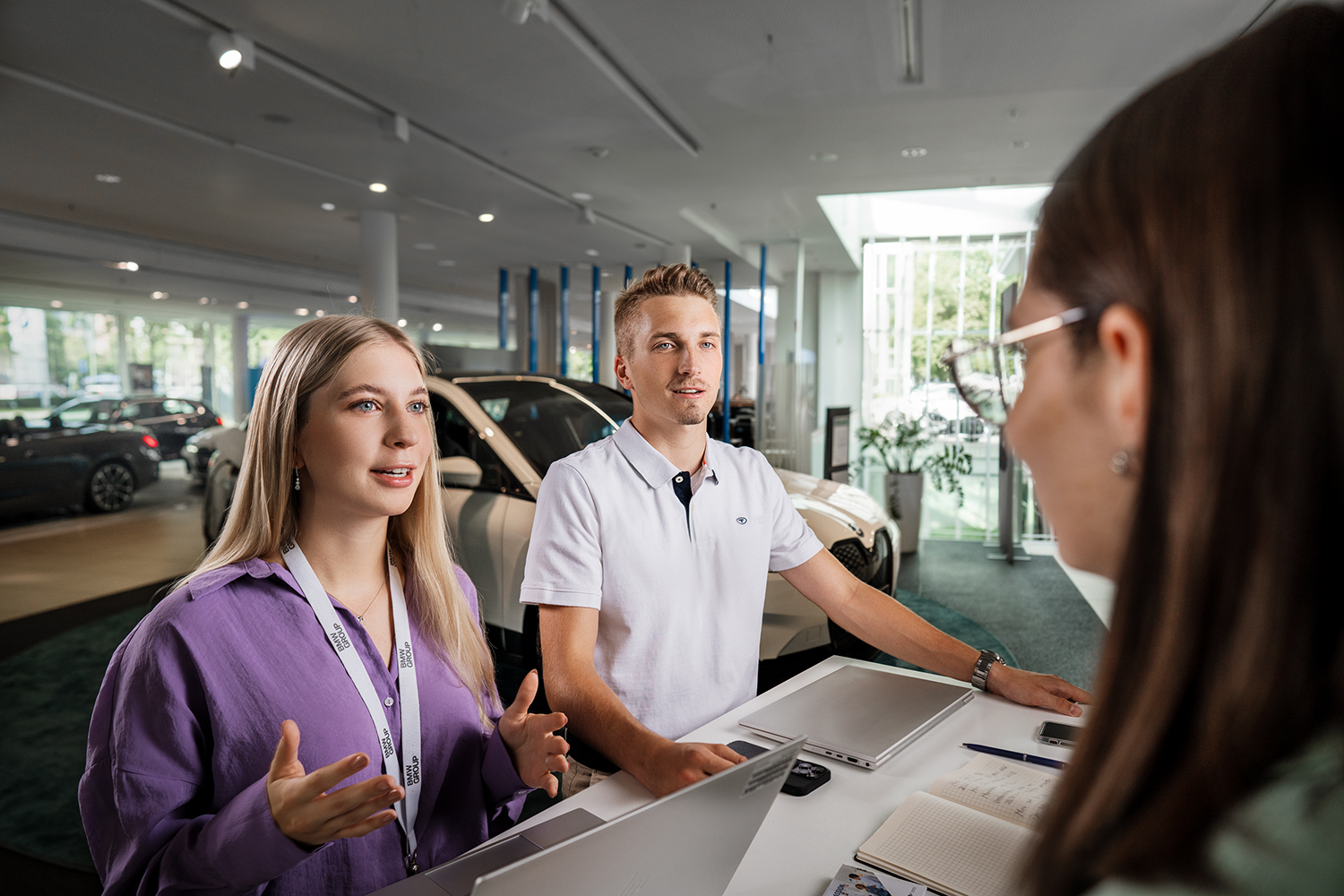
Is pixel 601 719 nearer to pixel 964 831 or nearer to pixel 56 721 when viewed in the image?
pixel 964 831

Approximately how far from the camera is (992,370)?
25.4 inches

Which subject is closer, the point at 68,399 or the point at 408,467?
the point at 408,467

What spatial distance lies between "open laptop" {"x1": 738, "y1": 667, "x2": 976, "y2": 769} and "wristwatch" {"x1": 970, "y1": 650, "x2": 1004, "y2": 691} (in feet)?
0.10

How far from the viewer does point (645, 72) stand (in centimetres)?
444

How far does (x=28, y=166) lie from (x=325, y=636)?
741cm

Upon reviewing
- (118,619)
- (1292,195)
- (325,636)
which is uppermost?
(1292,195)

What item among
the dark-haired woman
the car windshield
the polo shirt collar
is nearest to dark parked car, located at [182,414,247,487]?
the car windshield

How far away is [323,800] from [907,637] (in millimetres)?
1178

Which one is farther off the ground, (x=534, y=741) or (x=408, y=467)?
(x=408, y=467)

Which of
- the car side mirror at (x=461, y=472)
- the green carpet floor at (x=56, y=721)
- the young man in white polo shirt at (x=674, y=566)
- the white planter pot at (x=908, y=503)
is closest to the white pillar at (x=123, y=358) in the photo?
the green carpet floor at (x=56, y=721)

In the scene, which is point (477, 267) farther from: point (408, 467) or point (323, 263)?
point (408, 467)

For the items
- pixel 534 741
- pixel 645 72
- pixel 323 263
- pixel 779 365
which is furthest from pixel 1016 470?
pixel 323 263

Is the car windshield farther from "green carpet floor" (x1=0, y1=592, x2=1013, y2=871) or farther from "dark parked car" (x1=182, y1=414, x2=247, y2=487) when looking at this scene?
"dark parked car" (x1=182, y1=414, x2=247, y2=487)

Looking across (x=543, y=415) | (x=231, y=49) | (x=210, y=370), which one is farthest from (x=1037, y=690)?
(x=210, y=370)
